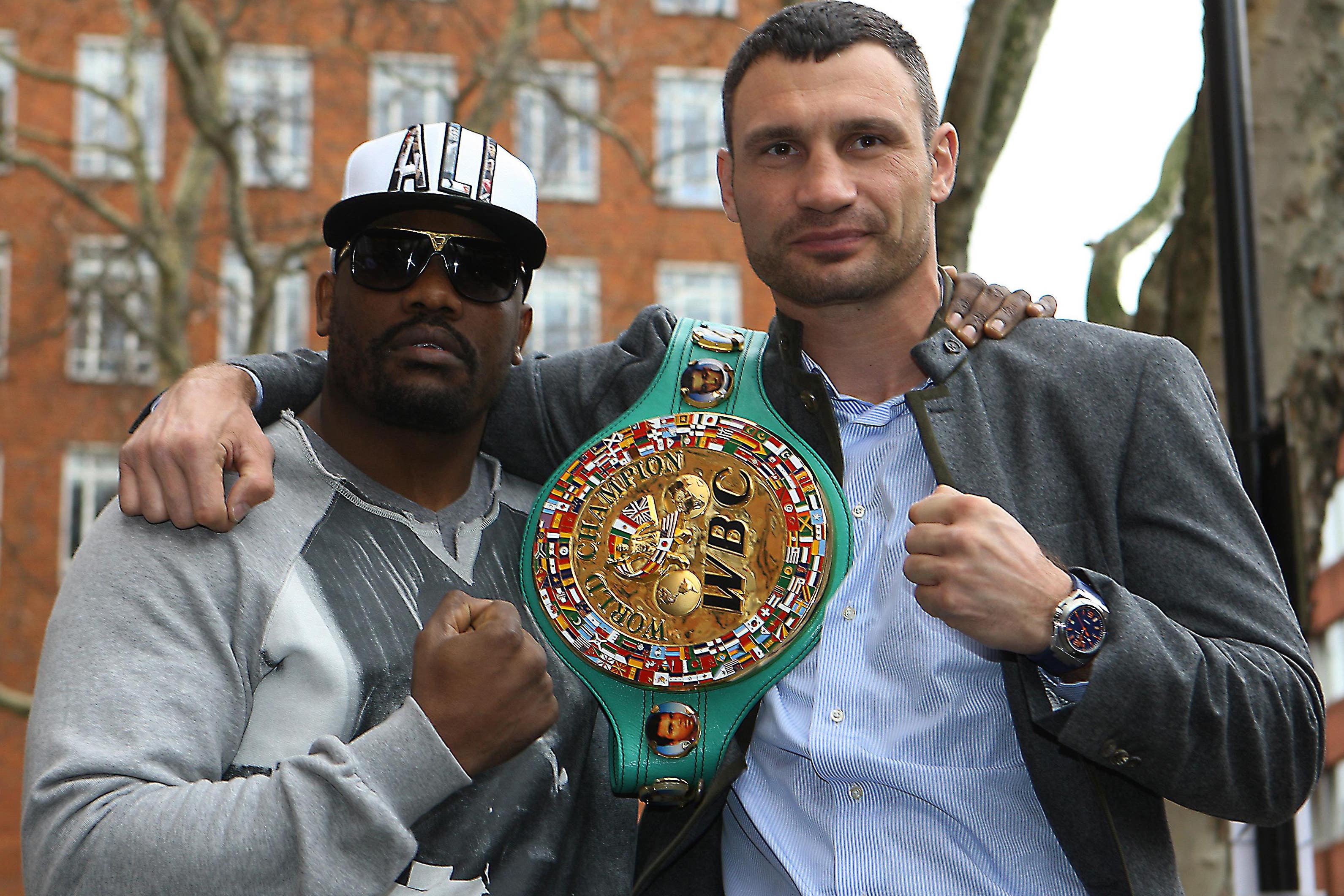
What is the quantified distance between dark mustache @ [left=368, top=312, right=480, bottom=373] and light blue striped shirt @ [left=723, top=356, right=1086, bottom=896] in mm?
1054

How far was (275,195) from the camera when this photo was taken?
17.8 metres

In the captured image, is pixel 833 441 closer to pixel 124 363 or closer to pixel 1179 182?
pixel 1179 182

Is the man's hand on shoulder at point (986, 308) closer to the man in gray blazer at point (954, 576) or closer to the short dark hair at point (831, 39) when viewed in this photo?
the man in gray blazer at point (954, 576)

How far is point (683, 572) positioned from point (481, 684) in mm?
576

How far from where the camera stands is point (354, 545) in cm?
326

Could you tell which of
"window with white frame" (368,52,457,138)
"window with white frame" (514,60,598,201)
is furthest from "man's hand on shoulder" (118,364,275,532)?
"window with white frame" (514,60,598,201)

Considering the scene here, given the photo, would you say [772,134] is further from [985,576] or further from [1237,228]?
[1237,228]

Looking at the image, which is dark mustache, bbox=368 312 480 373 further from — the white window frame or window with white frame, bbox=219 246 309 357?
the white window frame

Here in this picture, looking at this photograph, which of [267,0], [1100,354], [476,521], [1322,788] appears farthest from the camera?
[1322,788]

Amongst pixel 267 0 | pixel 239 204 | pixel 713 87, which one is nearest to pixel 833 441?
pixel 239 204

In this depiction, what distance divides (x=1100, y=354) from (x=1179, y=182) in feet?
12.6

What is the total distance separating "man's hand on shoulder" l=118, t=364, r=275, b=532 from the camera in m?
3.03

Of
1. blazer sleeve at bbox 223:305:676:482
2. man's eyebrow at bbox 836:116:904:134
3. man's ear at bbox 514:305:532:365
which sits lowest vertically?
blazer sleeve at bbox 223:305:676:482

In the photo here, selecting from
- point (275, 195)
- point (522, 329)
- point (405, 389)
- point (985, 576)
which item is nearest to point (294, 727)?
point (405, 389)
